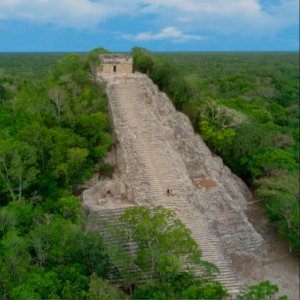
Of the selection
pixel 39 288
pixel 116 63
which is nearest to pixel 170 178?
A: pixel 39 288

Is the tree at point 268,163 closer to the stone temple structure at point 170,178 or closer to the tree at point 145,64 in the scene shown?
the stone temple structure at point 170,178

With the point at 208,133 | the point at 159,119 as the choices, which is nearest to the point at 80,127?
the point at 159,119

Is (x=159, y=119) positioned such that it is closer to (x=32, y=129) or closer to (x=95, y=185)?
(x=95, y=185)

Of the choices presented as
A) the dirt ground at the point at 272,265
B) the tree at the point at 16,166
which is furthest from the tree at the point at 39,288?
the dirt ground at the point at 272,265

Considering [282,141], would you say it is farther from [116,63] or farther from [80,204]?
[80,204]

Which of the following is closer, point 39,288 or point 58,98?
point 39,288

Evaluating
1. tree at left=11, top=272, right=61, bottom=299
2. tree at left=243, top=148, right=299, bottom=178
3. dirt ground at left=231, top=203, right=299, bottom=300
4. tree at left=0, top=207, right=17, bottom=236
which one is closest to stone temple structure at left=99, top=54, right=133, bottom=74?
tree at left=243, top=148, right=299, bottom=178
